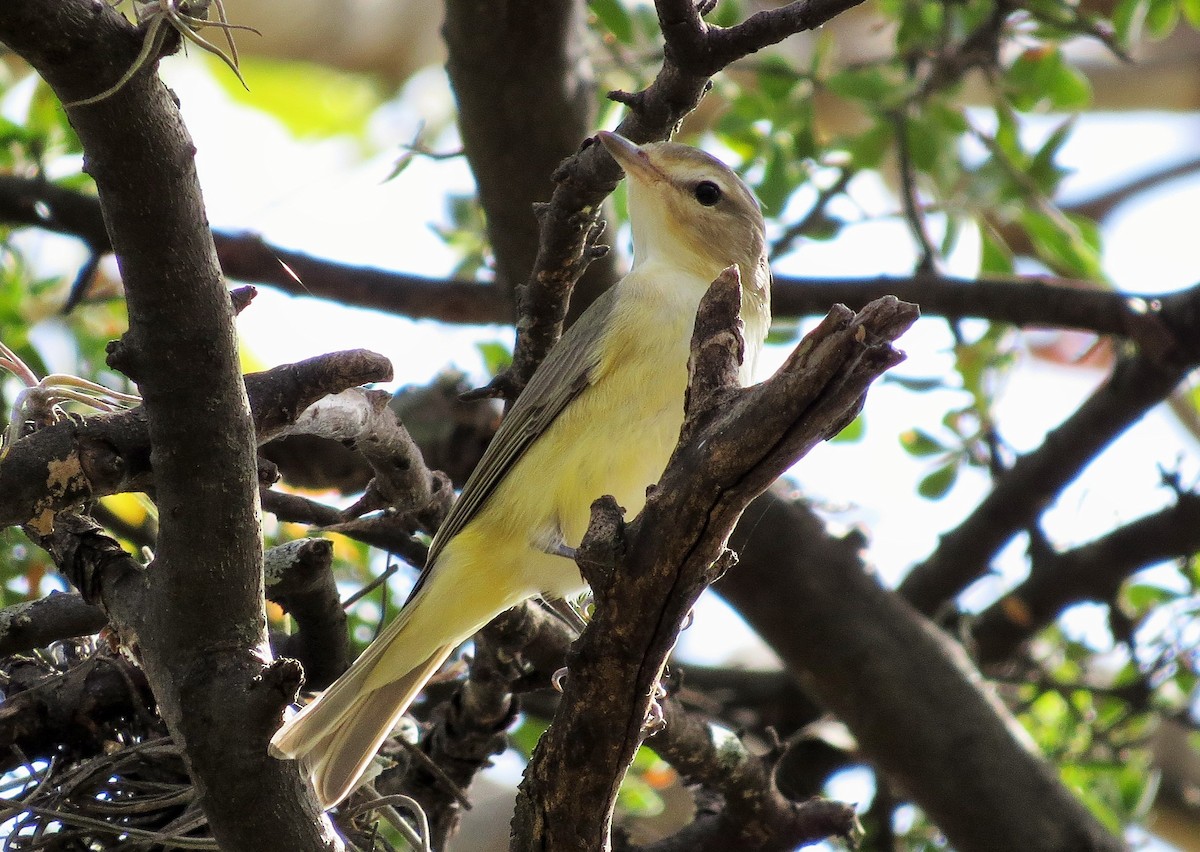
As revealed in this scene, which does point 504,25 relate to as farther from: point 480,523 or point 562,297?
point 480,523

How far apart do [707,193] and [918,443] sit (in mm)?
1840

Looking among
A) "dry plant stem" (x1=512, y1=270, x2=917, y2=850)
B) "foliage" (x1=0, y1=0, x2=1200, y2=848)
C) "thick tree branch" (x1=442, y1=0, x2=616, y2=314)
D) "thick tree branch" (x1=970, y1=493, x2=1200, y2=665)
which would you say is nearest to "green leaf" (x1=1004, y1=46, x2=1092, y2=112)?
"foliage" (x1=0, y1=0, x2=1200, y2=848)

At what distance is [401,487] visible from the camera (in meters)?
3.51

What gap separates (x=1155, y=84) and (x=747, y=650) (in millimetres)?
5958

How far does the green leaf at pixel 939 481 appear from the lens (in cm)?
586

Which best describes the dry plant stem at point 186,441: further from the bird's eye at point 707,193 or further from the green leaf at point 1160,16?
the green leaf at point 1160,16

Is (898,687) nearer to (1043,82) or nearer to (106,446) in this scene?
(1043,82)

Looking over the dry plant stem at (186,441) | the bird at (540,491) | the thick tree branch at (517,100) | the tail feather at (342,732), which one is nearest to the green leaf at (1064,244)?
the thick tree branch at (517,100)

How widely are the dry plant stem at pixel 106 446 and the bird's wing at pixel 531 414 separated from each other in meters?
1.07

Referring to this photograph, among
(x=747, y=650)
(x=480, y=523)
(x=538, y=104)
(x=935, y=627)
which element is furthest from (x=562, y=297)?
(x=747, y=650)

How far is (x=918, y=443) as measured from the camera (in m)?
5.79

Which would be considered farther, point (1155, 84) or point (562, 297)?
point (1155, 84)

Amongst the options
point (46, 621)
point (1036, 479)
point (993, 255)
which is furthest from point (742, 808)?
point (993, 255)

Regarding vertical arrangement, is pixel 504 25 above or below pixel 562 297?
above
